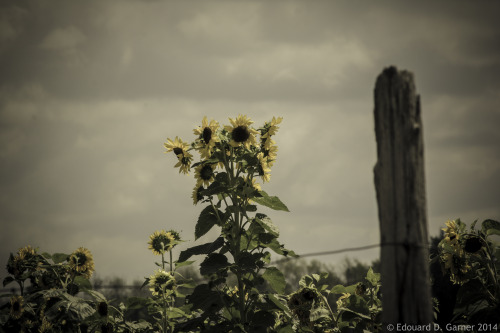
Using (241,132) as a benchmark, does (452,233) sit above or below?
below

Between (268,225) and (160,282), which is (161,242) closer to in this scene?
(160,282)

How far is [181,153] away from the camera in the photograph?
5.33 metres

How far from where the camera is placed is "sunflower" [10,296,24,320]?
630cm

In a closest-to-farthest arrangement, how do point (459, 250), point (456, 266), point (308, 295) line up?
1. point (459, 250)
2. point (456, 266)
3. point (308, 295)

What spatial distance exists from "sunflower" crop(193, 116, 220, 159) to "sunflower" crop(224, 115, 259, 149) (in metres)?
0.13

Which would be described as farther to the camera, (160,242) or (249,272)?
(160,242)

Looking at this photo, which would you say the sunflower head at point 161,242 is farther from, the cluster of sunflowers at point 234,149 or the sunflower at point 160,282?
the cluster of sunflowers at point 234,149

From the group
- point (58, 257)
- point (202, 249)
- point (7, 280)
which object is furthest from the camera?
point (7, 280)

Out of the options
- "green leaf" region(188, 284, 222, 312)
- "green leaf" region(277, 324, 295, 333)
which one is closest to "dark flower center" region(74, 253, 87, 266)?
"green leaf" region(188, 284, 222, 312)

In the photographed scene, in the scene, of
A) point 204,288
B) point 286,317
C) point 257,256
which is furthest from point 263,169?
point 286,317

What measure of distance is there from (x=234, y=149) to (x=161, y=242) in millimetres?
2286

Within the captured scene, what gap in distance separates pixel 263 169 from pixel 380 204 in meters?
1.65

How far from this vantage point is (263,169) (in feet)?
16.3

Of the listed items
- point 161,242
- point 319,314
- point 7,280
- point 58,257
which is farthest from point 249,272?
point 7,280
